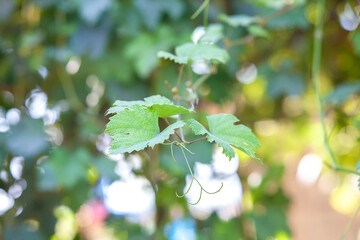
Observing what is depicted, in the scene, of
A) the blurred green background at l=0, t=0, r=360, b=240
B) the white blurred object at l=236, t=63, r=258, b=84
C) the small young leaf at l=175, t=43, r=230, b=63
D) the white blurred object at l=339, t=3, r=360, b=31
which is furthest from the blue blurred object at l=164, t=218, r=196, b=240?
the small young leaf at l=175, t=43, r=230, b=63

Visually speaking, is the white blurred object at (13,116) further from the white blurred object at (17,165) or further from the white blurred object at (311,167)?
the white blurred object at (311,167)

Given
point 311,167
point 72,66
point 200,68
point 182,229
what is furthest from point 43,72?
point 311,167

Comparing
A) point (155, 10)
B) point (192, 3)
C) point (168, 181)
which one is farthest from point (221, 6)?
point (168, 181)

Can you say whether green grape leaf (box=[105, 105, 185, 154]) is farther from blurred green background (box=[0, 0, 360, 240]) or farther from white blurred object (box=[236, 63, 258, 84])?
white blurred object (box=[236, 63, 258, 84])

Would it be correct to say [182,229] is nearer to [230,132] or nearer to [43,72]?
[43,72]

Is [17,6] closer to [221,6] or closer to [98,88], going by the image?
[98,88]

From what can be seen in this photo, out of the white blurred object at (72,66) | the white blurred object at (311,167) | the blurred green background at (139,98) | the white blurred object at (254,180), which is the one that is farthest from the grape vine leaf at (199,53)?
the white blurred object at (311,167)
